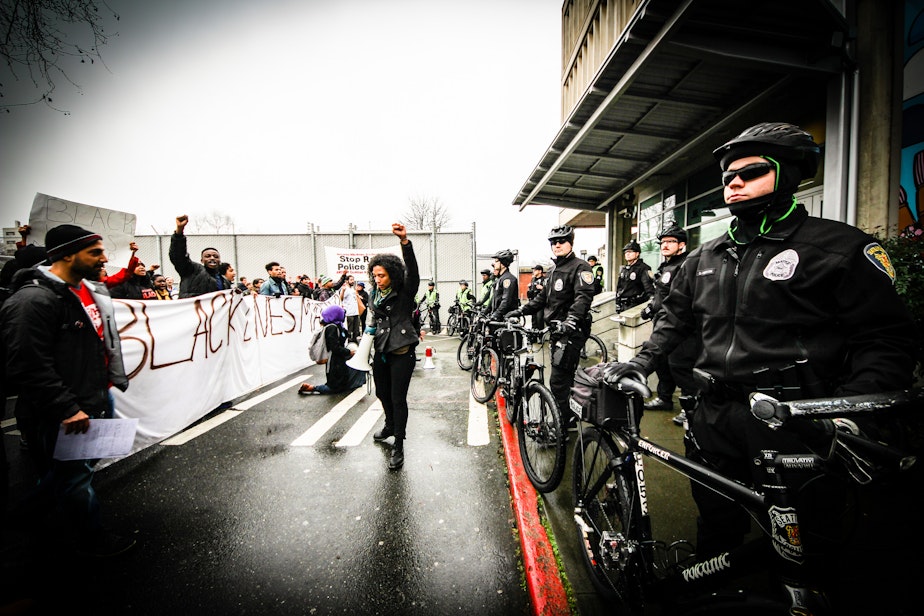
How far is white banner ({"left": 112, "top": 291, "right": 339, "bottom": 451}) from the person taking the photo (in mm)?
3891

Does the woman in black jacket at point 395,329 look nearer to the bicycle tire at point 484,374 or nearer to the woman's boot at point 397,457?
the woman's boot at point 397,457

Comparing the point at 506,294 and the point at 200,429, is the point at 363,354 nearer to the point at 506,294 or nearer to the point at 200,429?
the point at 200,429

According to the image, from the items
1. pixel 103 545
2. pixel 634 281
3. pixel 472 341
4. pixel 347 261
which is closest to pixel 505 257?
pixel 472 341

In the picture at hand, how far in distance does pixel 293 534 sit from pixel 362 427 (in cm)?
196

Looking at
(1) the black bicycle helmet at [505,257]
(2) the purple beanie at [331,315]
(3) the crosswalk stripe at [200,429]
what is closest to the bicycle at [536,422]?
(1) the black bicycle helmet at [505,257]

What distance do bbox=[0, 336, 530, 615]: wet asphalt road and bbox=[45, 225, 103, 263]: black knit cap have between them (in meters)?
1.92

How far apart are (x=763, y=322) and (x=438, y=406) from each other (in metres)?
4.51

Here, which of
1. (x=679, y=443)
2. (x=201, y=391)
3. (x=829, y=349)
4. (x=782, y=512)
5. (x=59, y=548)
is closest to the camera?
(x=782, y=512)

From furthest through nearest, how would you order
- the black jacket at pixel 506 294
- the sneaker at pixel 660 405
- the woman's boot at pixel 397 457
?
the black jacket at pixel 506 294, the sneaker at pixel 660 405, the woman's boot at pixel 397 457

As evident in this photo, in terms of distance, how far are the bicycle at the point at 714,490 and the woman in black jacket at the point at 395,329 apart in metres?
1.82

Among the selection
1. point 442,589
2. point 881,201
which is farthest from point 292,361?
point 881,201

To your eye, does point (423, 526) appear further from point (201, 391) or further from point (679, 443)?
point (201, 391)

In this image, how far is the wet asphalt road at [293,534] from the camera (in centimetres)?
207

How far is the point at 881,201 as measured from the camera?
150 inches
